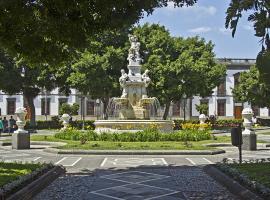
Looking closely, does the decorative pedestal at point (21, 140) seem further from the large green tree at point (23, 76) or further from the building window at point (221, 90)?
the building window at point (221, 90)

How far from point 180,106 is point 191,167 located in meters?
64.2

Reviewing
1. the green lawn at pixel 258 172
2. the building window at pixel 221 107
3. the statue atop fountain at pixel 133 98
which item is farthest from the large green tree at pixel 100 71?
the building window at pixel 221 107

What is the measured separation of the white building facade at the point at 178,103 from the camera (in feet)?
252

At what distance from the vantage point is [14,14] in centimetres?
923

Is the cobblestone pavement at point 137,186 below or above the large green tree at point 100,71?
below

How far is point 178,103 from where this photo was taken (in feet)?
256

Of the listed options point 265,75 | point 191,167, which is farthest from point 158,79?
point 265,75

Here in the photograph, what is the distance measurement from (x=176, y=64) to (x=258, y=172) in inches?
1414

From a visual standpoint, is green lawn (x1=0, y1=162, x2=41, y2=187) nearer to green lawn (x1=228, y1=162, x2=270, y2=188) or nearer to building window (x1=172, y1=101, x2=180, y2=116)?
green lawn (x1=228, y1=162, x2=270, y2=188)

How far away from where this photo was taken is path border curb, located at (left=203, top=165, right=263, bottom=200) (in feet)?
28.0

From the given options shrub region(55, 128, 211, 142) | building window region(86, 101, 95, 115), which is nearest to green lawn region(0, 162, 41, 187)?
shrub region(55, 128, 211, 142)

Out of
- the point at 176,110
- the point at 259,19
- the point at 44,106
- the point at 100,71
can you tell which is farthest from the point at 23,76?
the point at 259,19

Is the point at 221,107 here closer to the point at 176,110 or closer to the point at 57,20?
the point at 176,110

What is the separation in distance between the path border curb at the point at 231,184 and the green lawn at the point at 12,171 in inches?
180
